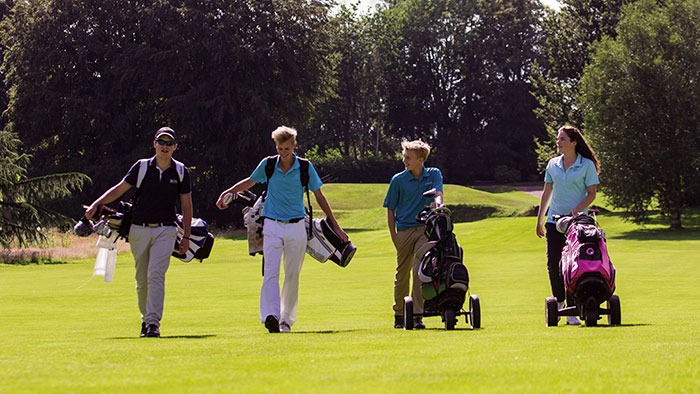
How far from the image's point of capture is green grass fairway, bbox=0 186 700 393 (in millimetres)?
5496

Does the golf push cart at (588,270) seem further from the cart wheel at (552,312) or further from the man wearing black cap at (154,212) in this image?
the man wearing black cap at (154,212)

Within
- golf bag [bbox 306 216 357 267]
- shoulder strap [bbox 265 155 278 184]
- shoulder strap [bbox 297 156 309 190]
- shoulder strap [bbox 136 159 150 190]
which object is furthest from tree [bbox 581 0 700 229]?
shoulder strap [bbox 136 159 150 190]

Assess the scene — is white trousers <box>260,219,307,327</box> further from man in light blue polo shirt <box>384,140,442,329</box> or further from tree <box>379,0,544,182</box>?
tree <box>379,0,544,182</box>

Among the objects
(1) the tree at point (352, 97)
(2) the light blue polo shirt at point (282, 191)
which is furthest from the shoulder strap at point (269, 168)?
(1) the tree at point (352, 97)

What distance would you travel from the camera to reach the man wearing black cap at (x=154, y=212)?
981 centimetres

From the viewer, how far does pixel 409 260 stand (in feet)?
35.7

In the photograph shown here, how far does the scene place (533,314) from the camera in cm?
1312

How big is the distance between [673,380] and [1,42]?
5360cm

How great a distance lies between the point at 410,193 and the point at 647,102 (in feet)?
104

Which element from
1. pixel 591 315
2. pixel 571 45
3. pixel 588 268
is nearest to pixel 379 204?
pixel 571 45

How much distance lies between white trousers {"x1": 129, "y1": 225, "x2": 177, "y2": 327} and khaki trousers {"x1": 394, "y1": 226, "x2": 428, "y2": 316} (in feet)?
8.31

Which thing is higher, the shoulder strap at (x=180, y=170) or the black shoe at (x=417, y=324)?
the shoulder strap at (x=180, y=170)

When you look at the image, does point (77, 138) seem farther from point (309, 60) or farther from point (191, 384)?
point (191, 384)

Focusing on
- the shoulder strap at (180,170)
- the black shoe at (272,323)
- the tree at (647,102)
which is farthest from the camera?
the tree at (647,102)
